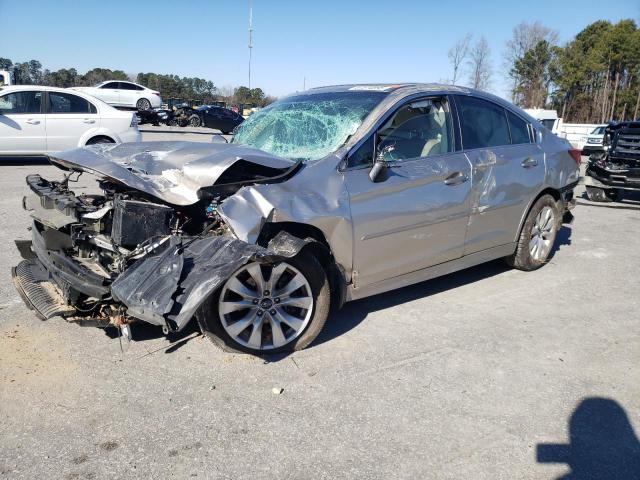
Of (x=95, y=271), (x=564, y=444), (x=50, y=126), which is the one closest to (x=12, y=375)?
(x=95, y=271)

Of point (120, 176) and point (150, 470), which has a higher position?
point (120, 176)

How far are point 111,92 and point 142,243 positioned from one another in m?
26.7

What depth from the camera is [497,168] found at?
15.6ft

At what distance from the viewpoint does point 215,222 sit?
3547mm

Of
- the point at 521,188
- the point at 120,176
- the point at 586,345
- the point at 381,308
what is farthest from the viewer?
the point at 521,188

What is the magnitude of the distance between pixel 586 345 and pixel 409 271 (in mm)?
1424

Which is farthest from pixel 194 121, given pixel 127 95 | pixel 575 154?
pixel 575 154

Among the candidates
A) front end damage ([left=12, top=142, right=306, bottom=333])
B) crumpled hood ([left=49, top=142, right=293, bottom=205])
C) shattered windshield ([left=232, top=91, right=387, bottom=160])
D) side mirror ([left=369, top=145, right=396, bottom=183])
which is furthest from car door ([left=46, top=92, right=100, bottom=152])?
side mirror ([left=369, top=145, right=396, bottom=183])

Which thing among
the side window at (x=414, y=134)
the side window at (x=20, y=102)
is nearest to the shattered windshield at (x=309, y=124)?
the side window at (x=414, y=134)

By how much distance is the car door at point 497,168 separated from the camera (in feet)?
15.2

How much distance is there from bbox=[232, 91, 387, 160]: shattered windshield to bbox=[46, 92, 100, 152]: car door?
821cm

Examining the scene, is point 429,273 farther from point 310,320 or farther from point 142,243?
point 142,243

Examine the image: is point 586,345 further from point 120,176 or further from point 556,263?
point 120,176

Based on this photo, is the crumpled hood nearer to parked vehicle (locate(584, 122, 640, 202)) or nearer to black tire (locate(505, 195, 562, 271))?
black tire (locate(505, 195, 562, 271))
